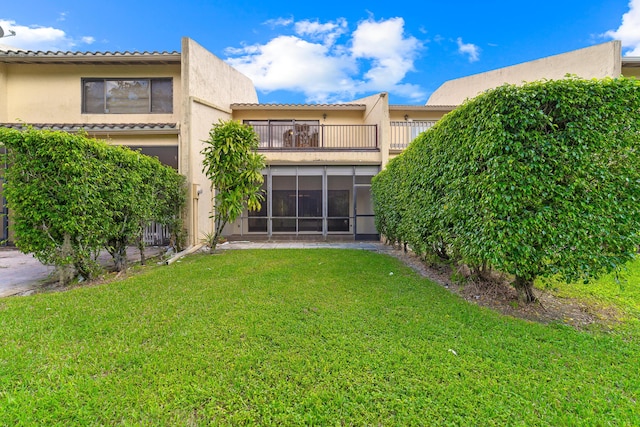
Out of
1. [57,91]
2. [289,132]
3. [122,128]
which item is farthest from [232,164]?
[57,91]

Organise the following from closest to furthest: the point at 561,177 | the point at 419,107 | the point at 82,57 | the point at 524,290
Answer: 1. the point at 561,177
2. the point at 524,290
3. the point at 82,57
4. the point at 419,107

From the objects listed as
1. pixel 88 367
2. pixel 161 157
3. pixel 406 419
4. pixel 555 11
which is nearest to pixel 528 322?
pixel 406 419

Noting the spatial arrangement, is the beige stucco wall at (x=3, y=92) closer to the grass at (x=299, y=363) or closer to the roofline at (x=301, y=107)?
the roofline at (x=301, y=107)

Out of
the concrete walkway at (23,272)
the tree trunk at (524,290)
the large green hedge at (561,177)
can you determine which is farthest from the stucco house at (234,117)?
the tree trunk at (524,290)

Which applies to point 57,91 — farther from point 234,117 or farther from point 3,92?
point 234,117

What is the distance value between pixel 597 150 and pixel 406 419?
3546 mm

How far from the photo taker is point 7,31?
8.41m

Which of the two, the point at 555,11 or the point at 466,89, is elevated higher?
the point at 555,11

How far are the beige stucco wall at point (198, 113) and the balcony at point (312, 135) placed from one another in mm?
1991

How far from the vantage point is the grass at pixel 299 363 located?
1772mm

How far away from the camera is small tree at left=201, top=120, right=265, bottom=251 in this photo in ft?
23.8

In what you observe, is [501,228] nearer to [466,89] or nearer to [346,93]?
[466,89]

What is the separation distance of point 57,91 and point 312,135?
9.35 metres

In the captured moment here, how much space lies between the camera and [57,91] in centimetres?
927
